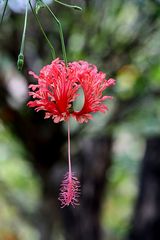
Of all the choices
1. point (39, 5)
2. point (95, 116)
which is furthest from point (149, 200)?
point (39, 5)

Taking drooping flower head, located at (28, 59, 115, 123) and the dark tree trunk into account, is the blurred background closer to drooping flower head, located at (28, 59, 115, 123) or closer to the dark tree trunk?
the dark tree trunk

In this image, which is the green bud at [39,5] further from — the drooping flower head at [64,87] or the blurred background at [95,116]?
the blurred background at [95,116]

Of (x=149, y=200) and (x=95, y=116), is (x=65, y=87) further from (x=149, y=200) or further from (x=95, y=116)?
(x=149, y=200)

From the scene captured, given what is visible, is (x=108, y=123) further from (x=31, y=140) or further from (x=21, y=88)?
(x=21, y=88)

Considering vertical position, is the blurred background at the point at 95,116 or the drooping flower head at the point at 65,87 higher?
the blurred background at the point at 95,116

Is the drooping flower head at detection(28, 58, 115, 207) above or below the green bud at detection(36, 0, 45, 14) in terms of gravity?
below

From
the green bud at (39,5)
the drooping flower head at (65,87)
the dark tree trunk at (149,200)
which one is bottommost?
the drooping flower head at (65,87)

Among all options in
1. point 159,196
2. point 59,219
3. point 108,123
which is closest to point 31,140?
point 108,123

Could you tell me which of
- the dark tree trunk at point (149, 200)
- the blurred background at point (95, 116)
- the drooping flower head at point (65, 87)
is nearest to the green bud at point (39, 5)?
the drooping flower head at point (65, 87)

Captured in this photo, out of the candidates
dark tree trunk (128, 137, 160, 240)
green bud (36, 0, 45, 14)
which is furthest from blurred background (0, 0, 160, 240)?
green bud (36, 0, 45, 14)
